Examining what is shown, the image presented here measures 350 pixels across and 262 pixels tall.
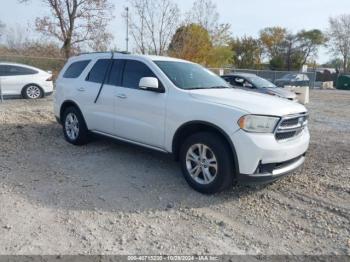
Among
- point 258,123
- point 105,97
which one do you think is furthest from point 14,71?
point 258,123

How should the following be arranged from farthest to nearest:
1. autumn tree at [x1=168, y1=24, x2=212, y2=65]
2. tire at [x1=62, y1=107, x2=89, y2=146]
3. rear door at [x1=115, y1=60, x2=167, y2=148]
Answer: autumn tree at [x1=168, y1=24, x2=212, y2=65] < tire at [x1=62, y1=107, x2=89, y2=146] < rear door at [x1=115, y1=60, x2=167, y2=148]

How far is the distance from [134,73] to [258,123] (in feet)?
7.63

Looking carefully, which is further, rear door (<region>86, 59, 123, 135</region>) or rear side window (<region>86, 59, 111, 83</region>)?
rear side window (<region>86, 59, 111, 83</region>)

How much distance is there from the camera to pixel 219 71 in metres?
23.3

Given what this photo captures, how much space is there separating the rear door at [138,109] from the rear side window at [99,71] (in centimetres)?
49

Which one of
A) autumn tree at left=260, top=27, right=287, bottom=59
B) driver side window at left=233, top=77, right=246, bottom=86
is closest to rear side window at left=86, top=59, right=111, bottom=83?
driver side window at left=233, top=77, right=246, bottom=86

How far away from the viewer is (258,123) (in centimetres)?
402

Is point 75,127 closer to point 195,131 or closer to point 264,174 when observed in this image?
point 195,131

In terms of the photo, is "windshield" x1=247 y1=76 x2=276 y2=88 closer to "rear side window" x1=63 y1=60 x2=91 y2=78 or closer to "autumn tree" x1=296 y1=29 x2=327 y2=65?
"rear side window" x1=63 y1=60 x2=91 y2=78

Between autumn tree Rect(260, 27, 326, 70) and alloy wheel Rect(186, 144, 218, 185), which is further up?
autumn tree Rect(260, 27, 326, 70)

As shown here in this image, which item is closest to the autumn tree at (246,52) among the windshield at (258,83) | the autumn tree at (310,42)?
the autumn tree at (310,42)

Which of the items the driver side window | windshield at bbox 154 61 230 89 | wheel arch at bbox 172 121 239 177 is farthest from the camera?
the driver side window

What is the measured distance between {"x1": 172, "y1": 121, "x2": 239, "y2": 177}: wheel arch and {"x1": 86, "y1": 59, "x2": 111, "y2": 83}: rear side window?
208 centimetres

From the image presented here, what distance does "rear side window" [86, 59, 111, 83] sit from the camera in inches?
233
